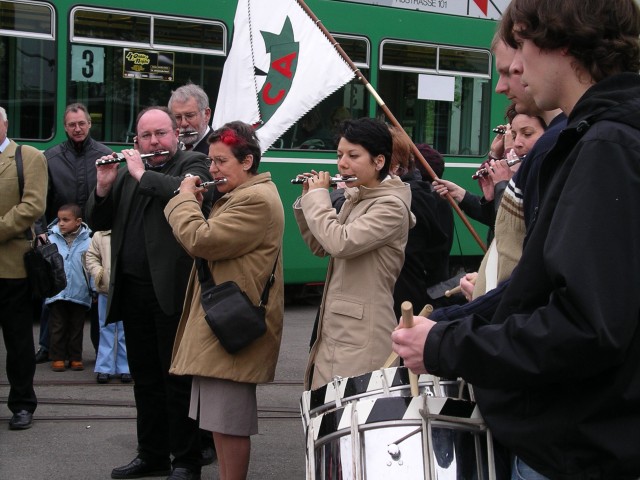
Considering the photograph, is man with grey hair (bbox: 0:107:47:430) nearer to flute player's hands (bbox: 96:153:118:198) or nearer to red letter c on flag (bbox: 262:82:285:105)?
flute player's hands (bbox: 96:153:118:198)

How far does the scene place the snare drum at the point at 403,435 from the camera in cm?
221

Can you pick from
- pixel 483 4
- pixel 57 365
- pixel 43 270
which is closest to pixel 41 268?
pixel 43 270

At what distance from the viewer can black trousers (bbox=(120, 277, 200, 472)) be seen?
16.7 ft

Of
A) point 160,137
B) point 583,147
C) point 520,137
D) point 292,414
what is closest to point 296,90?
point 160,137

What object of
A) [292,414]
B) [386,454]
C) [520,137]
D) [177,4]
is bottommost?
[292,414]

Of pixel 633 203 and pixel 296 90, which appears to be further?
pixel 296 90

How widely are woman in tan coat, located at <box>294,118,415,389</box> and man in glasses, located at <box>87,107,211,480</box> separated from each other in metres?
0.84

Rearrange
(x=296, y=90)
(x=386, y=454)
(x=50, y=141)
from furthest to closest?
(x=50, y=141)
(x=296, y=90)
(x=386, y=454)

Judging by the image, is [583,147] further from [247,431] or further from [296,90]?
A: [296,90]

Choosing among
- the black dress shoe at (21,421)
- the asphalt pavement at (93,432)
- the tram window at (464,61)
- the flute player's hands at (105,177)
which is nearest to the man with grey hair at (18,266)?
the black dress shoe at (21,421)

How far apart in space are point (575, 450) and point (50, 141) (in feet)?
27.2

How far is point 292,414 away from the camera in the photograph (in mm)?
6723

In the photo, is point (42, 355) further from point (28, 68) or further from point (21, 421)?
point (28, 68)

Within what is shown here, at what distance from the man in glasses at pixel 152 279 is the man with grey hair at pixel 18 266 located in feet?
3.28
